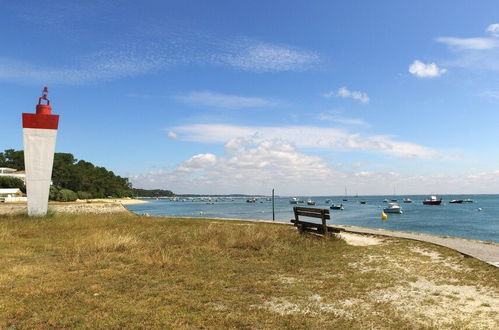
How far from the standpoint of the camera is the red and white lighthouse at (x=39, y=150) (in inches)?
727

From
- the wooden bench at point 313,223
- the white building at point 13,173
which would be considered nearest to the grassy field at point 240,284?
the wooden bench at point 313,223

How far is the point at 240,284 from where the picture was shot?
7391 mm

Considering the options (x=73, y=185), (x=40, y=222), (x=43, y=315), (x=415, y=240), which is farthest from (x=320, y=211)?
(x=73, y=185)

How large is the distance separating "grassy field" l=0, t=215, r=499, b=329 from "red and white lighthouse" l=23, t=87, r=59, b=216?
6.87 metres

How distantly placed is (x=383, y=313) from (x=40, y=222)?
16.6 m

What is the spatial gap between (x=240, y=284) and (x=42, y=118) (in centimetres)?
1624

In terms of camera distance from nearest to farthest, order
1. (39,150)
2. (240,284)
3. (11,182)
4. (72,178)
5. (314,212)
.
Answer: (240,284), (314,212), (39,150), (11,182), (72,178)

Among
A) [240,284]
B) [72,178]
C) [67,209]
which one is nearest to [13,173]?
[72,178]

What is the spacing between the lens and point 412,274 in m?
8.30

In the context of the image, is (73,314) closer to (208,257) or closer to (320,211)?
(208,257)

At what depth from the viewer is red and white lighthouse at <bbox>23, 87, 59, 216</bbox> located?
1847 cm

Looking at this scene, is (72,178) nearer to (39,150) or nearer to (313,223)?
(39,150)

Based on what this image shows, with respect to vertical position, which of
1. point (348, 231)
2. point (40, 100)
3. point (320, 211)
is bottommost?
point (348, 231)

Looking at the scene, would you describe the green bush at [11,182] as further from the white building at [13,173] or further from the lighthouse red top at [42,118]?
the lighthouse red top at [42,118]
